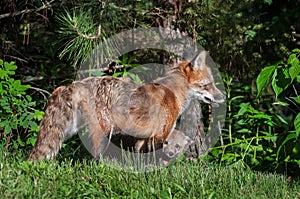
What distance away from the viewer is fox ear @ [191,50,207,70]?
6648 millimetres

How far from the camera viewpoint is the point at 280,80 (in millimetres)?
5125

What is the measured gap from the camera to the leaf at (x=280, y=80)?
16.6 ft

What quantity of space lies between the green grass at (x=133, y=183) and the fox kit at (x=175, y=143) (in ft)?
4.52

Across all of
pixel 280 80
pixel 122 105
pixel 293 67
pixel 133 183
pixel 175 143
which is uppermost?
pixel 293 67

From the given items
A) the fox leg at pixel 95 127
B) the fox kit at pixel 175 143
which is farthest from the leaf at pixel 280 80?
the fox kit at pixel 175 143

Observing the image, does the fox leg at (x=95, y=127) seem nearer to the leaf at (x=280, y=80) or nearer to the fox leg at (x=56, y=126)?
the fox leg at (x=56, y=126)

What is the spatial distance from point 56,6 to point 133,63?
4.50ft

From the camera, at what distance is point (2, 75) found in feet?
21.9

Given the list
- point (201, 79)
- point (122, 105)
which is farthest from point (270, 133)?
point (122, 105)

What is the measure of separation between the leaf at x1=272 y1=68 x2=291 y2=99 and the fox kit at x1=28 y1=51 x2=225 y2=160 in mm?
1539

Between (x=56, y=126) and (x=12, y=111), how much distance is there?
56.0 inches

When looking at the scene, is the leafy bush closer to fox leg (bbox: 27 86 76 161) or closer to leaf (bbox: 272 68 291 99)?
leaf (bbox: 272 68 291 99)

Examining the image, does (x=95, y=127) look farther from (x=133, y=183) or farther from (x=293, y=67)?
(x=293, y=67)

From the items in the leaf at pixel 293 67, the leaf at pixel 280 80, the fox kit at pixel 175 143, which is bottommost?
the fox kit at pixel 175 143
